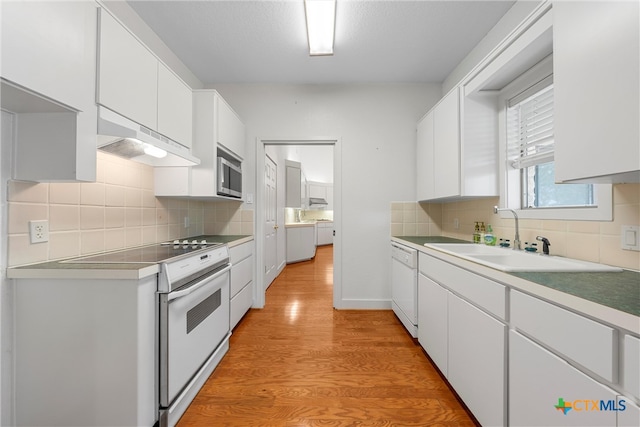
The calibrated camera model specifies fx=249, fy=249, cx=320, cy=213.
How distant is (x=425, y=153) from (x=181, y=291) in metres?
2.55

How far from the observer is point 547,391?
2.95 ft

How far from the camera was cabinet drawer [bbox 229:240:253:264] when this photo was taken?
2.34 meters

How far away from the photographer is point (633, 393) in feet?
2.14

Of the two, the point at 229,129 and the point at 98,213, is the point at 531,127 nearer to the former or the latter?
the point at 229,129

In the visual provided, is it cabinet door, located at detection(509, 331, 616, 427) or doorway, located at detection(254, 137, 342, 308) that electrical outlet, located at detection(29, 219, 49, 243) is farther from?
cabinet door, located at detection(509, 331, 616, 427)

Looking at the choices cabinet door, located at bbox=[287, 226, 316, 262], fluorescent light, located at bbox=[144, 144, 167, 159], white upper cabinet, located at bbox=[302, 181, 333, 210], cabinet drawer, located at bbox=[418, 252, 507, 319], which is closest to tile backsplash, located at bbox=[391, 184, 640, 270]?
cabinet drawer, located at bbox=[418, 252, 507, 319]

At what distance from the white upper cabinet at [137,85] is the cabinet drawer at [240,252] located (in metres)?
1.04

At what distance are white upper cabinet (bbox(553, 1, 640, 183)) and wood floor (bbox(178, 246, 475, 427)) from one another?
1.46 metres

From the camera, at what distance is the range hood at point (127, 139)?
1.28m

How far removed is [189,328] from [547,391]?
1.71 metres

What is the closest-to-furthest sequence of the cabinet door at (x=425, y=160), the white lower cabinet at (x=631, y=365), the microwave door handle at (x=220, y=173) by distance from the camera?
the white lower cabinet at (x=631, y=365) < the microwave door handle at (x=220, y=173) < the cabinet door at (x=425, y=160)

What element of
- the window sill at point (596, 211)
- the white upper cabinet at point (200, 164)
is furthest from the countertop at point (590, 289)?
the white upper cabinet at point (200, 164)

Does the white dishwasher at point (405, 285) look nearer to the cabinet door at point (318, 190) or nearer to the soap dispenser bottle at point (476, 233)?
the soap dispenser bottle at point (476, 233)

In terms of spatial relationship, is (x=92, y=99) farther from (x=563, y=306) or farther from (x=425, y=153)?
(x=425, y=153)
